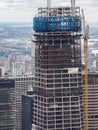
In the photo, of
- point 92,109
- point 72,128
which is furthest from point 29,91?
point 72,128

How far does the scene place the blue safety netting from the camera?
101 m

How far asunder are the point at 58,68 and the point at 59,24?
6.11m

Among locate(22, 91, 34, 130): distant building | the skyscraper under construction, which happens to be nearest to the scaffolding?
the skyscraper under construction

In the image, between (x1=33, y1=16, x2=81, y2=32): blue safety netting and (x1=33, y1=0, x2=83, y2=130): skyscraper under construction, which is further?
(x1=33, y1=16, x2=81, y2=32): blue safety netting

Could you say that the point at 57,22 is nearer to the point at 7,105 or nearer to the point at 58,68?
the point at 58,68

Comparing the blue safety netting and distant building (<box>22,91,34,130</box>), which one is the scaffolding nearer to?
the blue safety netting

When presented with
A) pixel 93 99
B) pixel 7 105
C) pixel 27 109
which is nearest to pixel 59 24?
pixel 93 99

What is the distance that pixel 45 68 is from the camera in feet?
331

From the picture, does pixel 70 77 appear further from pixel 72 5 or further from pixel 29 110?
pixel 29 110

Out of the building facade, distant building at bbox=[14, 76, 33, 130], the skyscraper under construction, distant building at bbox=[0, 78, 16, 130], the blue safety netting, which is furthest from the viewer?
distant building at bbox=[14, 76, 33, 130]

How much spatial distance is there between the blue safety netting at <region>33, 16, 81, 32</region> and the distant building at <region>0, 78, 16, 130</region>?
52.9 metres

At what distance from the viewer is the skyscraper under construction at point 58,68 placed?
100 metres

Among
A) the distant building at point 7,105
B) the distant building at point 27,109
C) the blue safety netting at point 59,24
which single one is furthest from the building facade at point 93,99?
the distant building at point 7,105

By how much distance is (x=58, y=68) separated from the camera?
100 meters
